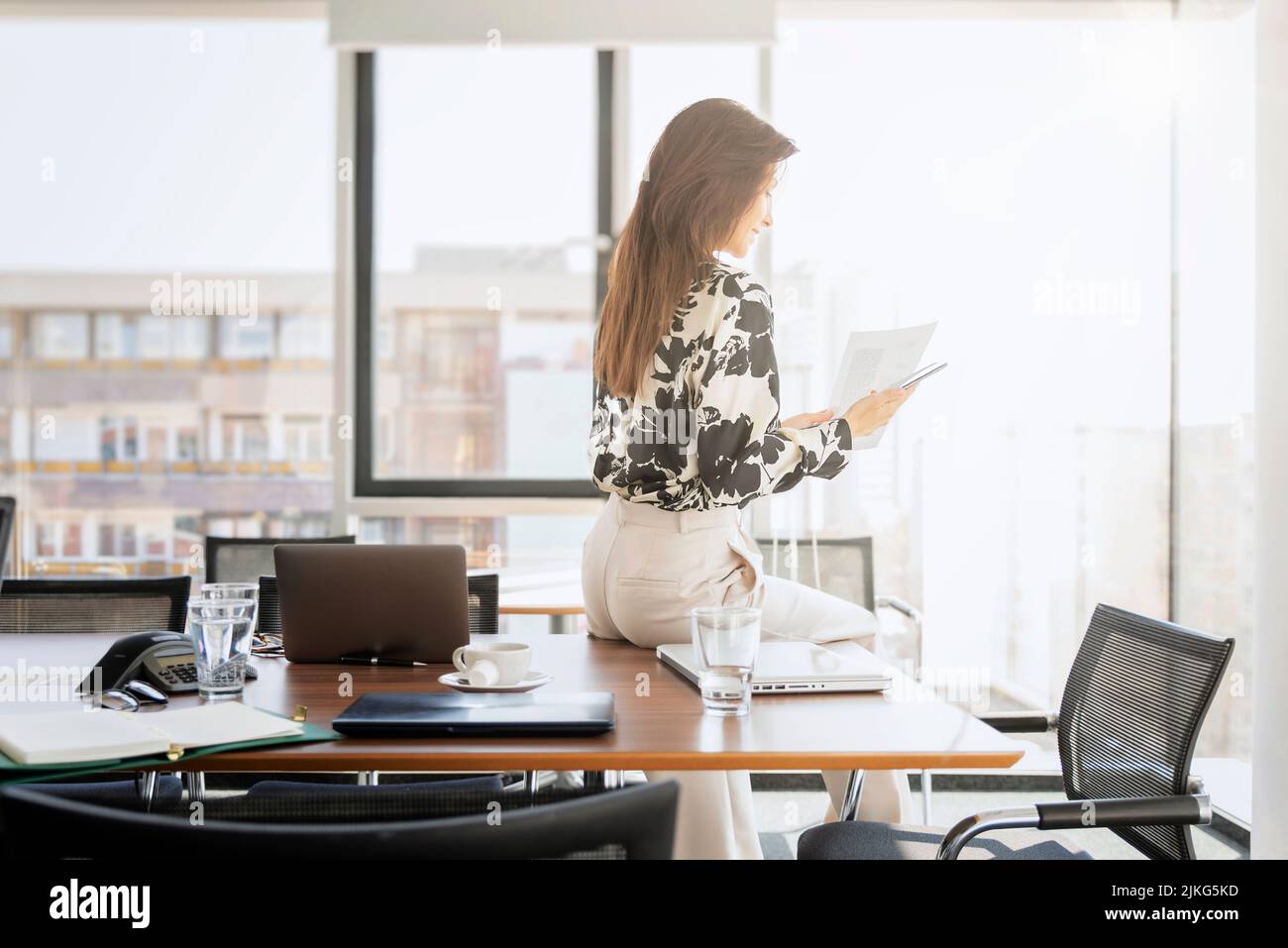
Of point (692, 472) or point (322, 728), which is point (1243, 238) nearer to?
point (692, 472)

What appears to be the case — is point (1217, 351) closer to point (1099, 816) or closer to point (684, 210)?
point (684, 210)

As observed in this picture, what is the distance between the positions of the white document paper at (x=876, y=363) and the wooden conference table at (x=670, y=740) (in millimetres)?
677

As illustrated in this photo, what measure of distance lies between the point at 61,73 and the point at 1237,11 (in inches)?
157

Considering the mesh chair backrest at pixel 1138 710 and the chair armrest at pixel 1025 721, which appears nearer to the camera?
the mesh chair backrest at pixel 1138 710

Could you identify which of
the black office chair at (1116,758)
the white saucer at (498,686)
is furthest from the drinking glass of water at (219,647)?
the black office chair at (1116,758)

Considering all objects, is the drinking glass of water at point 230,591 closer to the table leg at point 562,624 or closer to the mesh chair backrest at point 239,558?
the mesh chair backrest at point 239,558

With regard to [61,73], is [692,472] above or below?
below

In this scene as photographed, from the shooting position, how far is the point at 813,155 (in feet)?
11.9

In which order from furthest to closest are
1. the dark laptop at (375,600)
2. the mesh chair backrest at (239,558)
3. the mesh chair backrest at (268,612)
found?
the mesh chair backrest at (239,558) → the mesh chair backrest at (268,612) → the dark laptop at (375,600)

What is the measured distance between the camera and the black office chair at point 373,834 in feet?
2.11

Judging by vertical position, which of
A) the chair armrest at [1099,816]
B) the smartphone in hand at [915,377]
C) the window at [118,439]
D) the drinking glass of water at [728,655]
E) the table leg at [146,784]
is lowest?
the table leg at [146,784]

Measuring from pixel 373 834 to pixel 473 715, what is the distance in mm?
598

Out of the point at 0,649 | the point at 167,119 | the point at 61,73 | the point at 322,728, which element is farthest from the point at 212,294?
the point at 322,728
